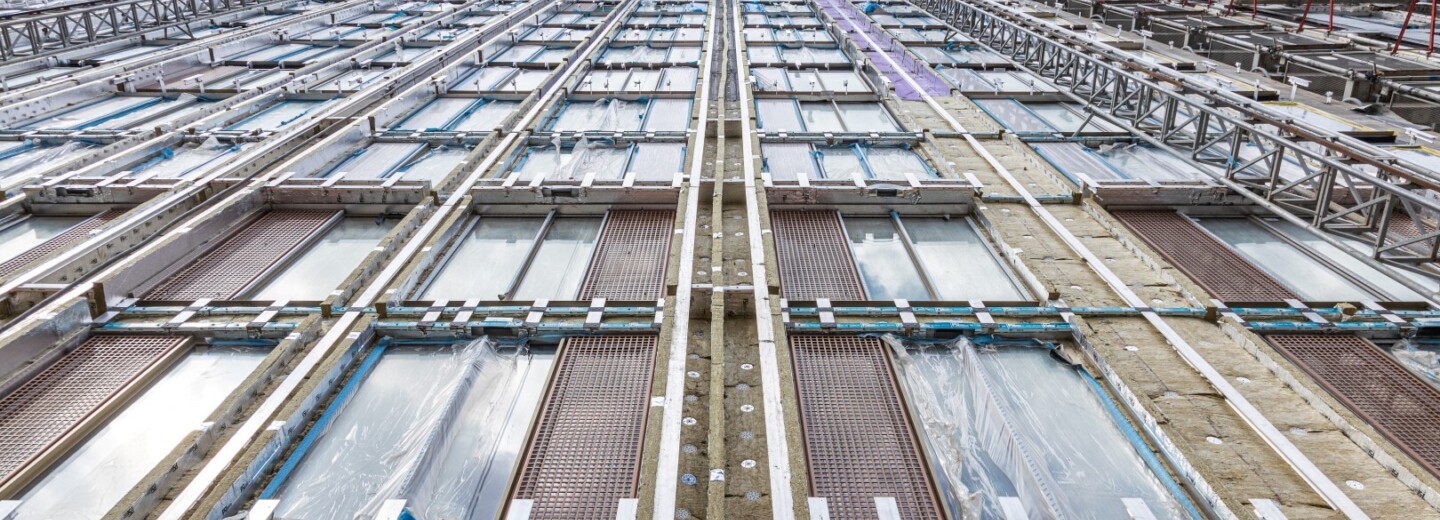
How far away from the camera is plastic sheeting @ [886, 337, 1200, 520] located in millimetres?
3695

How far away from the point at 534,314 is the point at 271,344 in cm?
176

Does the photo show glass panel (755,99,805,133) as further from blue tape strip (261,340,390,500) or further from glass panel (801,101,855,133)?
blue tape strip (261,340,390,500)

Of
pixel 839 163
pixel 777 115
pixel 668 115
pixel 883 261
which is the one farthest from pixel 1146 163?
pixel 668 115

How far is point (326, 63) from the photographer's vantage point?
1368 centimetres

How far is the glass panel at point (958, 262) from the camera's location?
5746mm

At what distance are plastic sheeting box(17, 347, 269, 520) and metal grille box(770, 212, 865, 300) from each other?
12.7 feet

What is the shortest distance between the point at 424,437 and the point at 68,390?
7.84 ft

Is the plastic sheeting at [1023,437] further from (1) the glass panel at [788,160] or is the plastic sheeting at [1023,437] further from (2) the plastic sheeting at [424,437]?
(1) the glass panel at [788,160]

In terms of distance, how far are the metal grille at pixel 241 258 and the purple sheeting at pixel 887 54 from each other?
8.65 m

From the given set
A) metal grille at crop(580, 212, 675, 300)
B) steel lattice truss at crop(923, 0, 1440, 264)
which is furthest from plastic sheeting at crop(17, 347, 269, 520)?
steel lattice truss at crop(923, 0, 1440, 264)

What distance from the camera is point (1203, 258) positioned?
247 inches

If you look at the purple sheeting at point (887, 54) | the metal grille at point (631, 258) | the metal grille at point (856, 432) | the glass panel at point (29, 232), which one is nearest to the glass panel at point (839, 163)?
the metal grille at point (631, 258)

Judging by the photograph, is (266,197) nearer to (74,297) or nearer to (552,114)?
(74,297)

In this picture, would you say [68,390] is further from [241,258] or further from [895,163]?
[895,163]
